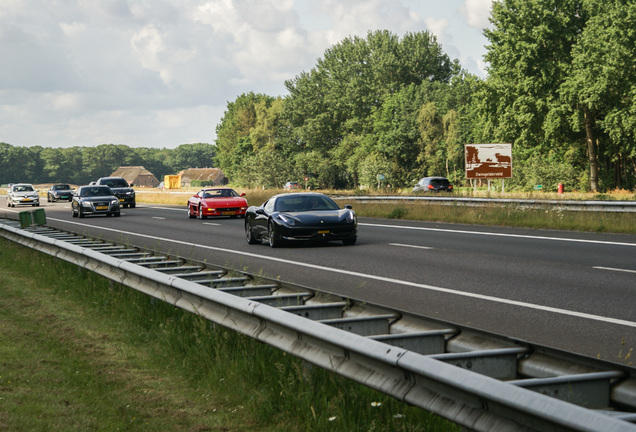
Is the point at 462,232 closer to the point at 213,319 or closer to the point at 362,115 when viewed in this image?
the point at 213,319

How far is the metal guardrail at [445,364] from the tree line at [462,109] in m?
45.0

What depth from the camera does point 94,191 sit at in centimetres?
3703

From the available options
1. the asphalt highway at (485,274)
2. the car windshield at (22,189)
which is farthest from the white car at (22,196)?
the asphalt highway at (485,274)

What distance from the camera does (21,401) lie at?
549cm

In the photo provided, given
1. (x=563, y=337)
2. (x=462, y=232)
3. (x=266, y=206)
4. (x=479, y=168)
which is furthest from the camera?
(x=479, y=168)

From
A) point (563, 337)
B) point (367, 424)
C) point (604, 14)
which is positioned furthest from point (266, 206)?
point (604, 14)

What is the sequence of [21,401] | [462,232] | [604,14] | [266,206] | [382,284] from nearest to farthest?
[21,401] → [382,284] → [266,206] → [462,232] → [604,14]

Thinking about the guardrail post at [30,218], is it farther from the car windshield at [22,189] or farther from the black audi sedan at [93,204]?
the car windshield at [22,189]

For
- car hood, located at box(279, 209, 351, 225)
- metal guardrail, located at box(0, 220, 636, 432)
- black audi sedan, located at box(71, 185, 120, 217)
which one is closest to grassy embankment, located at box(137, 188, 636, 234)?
car hood, located at box(279, 209, 351, 225)

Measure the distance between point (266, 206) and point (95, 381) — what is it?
506 inches

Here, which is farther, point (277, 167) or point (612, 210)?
point (277, 167)

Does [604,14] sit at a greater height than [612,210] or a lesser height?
greater

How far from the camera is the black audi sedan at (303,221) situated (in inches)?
687

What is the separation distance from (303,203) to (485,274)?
6935mm
